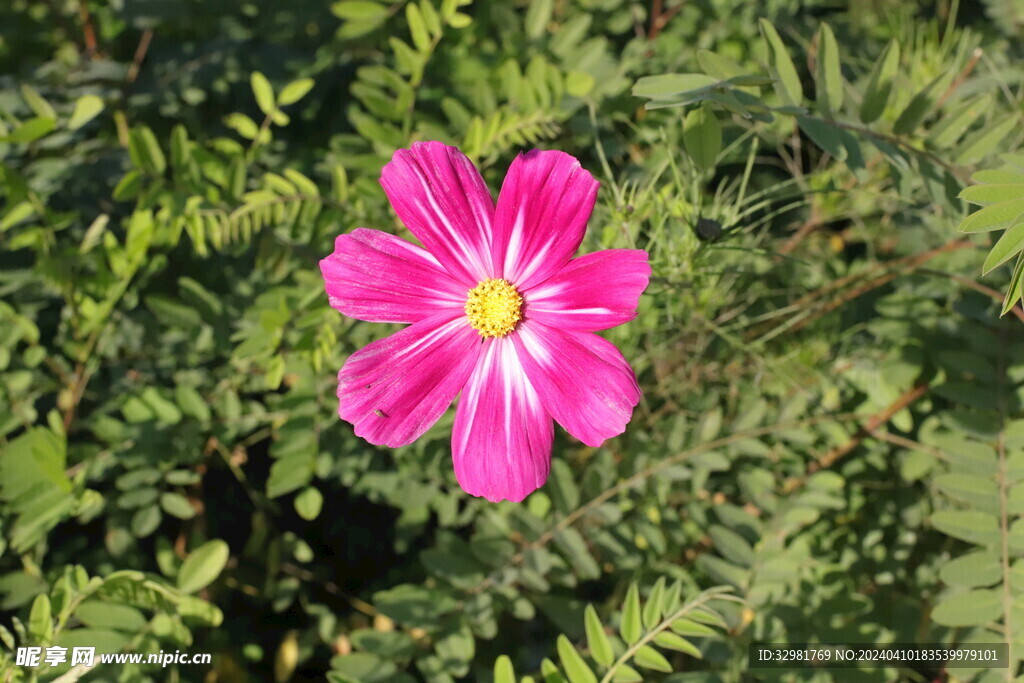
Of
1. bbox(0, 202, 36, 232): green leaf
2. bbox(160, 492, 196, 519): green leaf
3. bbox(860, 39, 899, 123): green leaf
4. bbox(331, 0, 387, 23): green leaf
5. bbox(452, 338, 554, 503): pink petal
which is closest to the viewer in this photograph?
bbox(452, 338, 554, 503): pink petal

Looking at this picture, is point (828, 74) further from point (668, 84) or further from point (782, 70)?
point (668, 84)

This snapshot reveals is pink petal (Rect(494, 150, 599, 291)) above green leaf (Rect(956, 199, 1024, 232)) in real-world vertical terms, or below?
below

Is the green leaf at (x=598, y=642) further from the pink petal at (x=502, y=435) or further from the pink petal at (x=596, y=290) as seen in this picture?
the pink petal at (x=596, y=290)

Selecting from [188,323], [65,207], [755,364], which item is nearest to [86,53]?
[65,207]

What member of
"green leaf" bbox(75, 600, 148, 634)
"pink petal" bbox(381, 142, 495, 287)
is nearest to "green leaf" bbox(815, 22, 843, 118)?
"pink petal" bbox(381, 142, 495, 287)

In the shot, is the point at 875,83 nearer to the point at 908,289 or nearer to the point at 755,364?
the point at 908,289

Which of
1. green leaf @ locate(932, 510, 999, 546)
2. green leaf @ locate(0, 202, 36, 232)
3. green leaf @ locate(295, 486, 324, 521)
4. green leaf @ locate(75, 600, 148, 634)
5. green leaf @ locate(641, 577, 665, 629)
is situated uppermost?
green leaf @ locate(0, 202, 36, 232)

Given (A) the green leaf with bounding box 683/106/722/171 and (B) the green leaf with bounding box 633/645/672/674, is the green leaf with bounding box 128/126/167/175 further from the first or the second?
(B) the green leaf with bounding box 633/645/672/674

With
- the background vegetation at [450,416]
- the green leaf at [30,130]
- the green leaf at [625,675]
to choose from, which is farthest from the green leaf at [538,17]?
the green leaf at [625,675]
